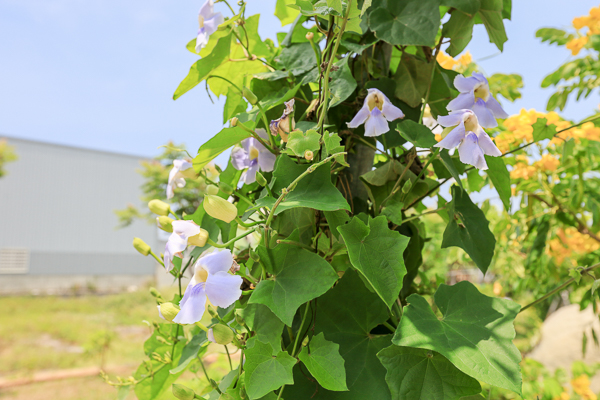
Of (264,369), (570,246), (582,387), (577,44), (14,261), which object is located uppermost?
(577,44)

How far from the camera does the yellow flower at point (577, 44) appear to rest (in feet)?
4.02

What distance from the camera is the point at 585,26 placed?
125 centimetres

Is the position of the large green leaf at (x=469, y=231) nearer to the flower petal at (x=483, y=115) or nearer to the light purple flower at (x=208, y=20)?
the flower petal at (x=483, y=115)

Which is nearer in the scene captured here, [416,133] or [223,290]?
[223,290]

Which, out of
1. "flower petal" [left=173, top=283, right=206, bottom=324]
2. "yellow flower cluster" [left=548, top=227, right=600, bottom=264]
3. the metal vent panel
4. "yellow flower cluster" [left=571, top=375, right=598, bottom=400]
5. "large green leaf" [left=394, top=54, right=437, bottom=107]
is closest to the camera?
"flower petal" [left=173, top=283, right=206, bottom=324]

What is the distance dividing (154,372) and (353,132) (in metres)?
0.51

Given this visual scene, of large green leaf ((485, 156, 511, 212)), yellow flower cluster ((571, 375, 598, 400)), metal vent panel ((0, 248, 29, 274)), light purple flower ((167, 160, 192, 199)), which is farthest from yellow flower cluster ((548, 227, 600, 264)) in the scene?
metal vent panel ((0, 248, 29, 274))

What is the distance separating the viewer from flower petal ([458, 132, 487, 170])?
428 millimetres

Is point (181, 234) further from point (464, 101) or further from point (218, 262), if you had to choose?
point (464, 101)

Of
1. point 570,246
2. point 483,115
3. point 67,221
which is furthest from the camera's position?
point 67,221

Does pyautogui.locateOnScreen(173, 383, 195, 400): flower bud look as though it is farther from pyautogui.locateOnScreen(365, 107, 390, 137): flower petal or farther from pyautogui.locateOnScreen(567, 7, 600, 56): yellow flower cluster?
pyautogui.locateOnScreen(567, 7, 600, 56): yellow flower cluster

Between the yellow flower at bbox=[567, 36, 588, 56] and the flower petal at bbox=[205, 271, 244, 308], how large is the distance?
138cm

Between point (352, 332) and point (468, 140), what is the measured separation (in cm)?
26

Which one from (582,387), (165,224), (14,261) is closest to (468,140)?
(165,224)
